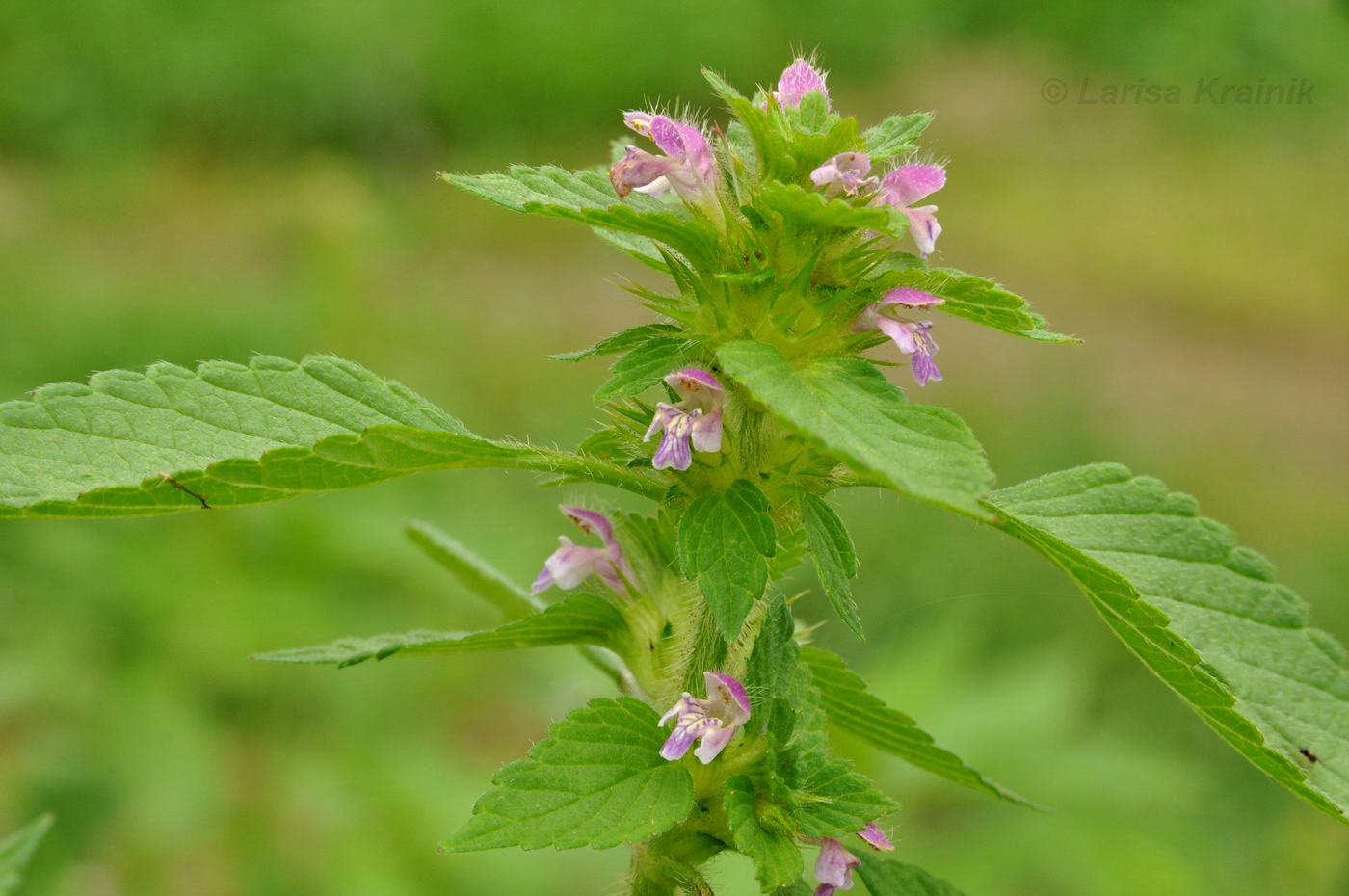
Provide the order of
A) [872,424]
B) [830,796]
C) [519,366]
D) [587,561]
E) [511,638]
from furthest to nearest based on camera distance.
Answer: [519,366] < [587,561] < [511,638] < [830,796] < [872,424]

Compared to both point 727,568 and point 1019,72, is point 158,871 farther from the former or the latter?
point 1019,72

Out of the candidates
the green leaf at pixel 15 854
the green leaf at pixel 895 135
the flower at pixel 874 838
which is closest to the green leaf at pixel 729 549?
the flower at pixel 874 838

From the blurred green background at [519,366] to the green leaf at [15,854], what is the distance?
0.76m

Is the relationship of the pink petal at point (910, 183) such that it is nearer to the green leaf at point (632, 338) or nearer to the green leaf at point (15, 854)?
the green leaf at point (632, 338)

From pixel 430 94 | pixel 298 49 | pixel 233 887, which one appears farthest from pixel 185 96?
pixel 233 887

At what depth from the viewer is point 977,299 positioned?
3.76ft

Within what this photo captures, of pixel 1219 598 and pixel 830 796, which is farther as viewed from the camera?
pixel 1219 598

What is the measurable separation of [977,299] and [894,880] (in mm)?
575

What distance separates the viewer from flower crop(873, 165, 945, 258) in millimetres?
1142

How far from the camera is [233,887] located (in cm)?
423

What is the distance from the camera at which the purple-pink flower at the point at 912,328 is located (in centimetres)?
110

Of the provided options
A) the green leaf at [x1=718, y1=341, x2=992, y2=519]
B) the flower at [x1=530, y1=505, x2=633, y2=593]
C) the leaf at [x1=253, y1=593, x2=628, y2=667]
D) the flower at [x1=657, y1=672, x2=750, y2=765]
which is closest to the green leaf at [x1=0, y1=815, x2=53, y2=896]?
the leaf at [x1=253, y1=593, x2=628, y2=667]

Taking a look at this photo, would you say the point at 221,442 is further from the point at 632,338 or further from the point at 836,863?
the point at 836,863

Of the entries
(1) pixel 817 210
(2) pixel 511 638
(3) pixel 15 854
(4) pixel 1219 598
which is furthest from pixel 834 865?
(3) pixel 15 854
